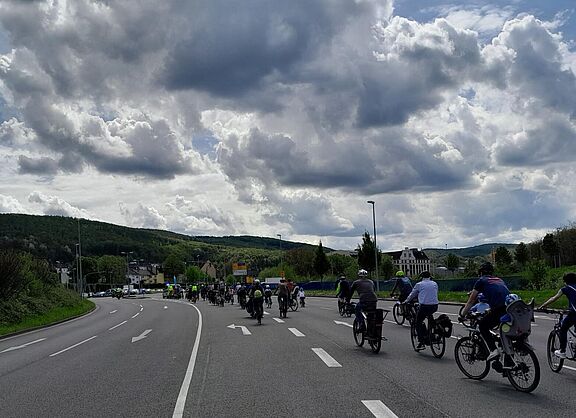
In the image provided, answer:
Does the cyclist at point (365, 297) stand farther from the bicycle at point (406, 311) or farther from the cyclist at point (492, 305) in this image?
the cyclist at point (492, 305)

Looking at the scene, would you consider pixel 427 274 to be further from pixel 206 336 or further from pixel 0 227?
pixel 0 227

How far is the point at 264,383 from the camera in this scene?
10.7 metres

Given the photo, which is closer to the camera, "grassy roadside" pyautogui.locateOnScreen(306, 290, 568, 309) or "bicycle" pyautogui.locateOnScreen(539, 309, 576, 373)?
"bicycle" pyautogui.locateOnScreen(539, 309, 576, 373)

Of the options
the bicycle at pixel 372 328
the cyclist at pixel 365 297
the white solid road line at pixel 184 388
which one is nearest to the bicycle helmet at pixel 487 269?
the bicycle at pixel 372 328

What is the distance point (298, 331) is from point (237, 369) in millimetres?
8806

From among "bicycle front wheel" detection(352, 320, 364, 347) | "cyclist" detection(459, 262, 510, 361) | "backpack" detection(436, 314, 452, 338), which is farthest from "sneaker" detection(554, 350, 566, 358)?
"bicycle front wheel" detection(352, 320, 364, 347)

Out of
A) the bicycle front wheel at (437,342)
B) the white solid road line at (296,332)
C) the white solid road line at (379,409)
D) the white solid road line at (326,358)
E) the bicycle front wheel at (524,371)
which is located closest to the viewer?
the white solid road line at (379,409)

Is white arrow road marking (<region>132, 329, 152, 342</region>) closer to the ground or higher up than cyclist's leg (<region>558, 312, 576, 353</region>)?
closer to the ground

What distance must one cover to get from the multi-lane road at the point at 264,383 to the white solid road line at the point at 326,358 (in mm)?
42

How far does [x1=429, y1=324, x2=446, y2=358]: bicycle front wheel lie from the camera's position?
1357 centimetres

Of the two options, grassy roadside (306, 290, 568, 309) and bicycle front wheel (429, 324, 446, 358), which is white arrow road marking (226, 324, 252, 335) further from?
grassy roadside (306, 290, 568, 309)

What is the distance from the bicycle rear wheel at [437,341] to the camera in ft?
44.5

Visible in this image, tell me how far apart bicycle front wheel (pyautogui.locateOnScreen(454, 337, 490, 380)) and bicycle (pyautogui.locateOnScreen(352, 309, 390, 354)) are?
11.9 feet

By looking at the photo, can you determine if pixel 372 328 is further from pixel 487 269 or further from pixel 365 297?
pixel 487 269
